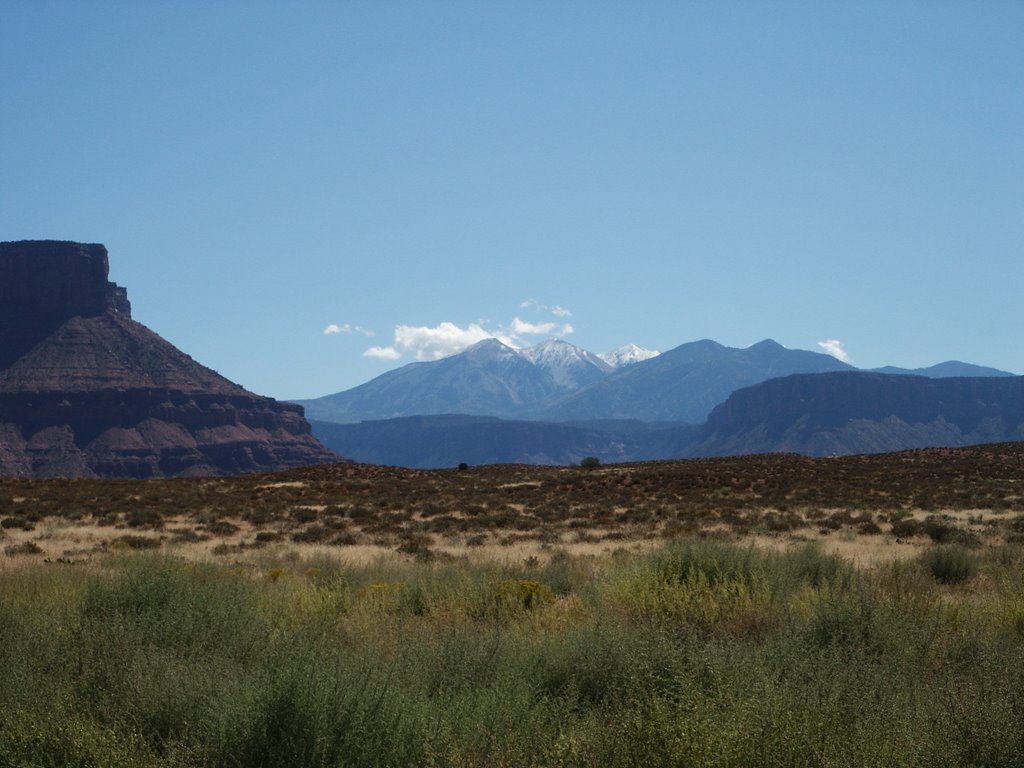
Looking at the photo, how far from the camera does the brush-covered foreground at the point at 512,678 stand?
4.49m

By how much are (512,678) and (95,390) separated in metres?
176

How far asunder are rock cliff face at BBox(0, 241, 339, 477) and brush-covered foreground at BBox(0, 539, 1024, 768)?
163608 millimetres

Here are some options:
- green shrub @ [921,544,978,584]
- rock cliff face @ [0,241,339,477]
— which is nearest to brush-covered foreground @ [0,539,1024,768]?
green shrub @ [921,544,978,584]

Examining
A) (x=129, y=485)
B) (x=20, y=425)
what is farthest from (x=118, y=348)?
(x=129, y=485)

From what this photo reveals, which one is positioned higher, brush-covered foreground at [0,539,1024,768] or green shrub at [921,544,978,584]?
brush-covered foreground at [0,539,1024,768]

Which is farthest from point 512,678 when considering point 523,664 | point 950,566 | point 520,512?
point 520,512

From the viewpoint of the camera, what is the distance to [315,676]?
197 inches

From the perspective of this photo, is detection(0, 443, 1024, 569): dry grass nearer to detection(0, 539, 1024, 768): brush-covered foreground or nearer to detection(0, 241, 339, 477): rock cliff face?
detection(0, 539, 1024, 768): brush-covered foreground

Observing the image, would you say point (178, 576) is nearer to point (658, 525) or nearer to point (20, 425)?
point (658, 525)

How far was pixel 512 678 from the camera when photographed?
19.4ft

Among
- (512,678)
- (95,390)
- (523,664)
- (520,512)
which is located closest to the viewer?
(512,678)

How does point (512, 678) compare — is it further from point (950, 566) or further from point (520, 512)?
point (520, 512)

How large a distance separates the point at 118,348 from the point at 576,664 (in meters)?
194

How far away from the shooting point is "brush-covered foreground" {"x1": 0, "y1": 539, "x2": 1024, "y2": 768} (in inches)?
177
